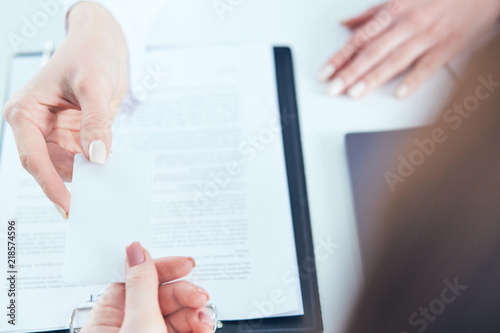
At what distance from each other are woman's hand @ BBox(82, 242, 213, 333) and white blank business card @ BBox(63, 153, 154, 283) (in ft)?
0.04

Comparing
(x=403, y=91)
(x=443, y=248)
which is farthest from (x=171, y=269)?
(x=403, y=91)

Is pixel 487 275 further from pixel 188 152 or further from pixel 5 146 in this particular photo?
pixel 5 146

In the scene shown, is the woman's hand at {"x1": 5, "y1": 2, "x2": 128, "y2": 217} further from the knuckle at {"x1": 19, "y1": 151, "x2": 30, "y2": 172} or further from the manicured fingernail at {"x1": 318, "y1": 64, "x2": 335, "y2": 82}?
the manicured fingernail at {"x1": 318, "y1": 64, "x2": 335, "y2": 82}

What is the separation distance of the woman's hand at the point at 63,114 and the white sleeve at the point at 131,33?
80 millimetres

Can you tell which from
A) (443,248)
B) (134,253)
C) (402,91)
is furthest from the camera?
(402,91)

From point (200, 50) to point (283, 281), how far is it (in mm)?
350

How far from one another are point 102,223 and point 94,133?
8 centimetres

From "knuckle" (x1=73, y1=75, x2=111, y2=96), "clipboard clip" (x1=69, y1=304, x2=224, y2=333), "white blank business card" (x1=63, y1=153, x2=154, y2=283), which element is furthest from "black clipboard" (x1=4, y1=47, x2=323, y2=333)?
"knuckle" (x1=73, y1=75, x2=111, y2=96)

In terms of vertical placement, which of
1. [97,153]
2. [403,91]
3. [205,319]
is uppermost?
[403,91]

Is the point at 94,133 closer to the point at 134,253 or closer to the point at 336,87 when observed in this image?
the point at 134,253

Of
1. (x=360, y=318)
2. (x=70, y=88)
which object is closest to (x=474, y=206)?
(x=360, y=318)

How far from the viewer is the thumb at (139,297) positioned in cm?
32

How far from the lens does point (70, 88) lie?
1.34 ft

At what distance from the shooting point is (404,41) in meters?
0.60
